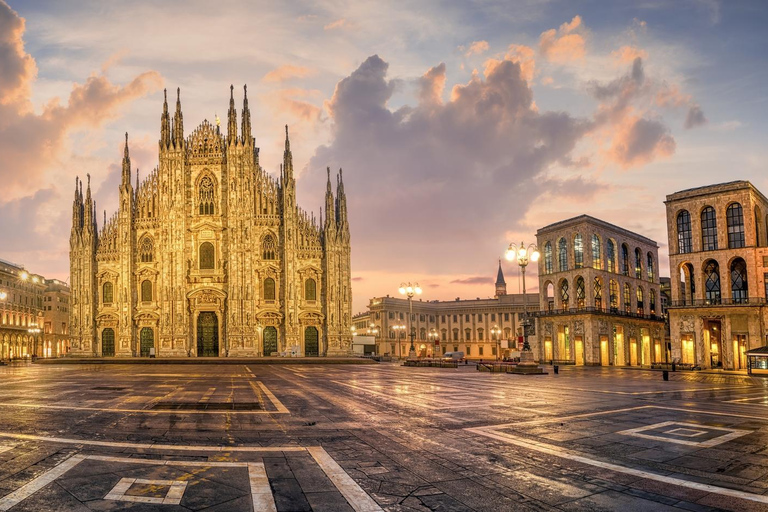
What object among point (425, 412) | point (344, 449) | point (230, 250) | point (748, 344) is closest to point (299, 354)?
point (230, 250)

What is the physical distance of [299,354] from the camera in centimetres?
6288

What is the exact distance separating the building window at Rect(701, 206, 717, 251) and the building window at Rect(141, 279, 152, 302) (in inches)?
2399

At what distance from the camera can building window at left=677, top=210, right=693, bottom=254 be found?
58.8m

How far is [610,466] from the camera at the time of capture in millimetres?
8617

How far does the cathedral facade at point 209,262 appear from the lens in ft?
218

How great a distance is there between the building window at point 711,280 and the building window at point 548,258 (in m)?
18.1

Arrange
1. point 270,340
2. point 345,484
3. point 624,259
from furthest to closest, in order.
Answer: point 624,259 < point 270,340 < point 345,484

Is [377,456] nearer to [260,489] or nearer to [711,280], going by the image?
[260,489]

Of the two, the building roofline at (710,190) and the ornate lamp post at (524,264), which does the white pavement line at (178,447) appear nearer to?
the ornate lamp post at (524,264)

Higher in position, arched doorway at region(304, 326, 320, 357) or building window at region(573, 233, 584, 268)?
building window at region(573, 233, 584, 268)

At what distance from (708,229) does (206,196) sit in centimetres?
5541

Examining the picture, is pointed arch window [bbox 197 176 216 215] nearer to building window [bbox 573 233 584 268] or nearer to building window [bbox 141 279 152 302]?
building window [bbox 141 279 152 302]

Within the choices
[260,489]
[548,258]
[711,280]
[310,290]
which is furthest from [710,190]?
[260,489]

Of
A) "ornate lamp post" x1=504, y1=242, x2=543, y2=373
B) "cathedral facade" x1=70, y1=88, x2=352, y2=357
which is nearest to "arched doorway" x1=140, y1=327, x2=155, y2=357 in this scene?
"cathedral facade" x1=70, y1=88, x2=352, y2=357
